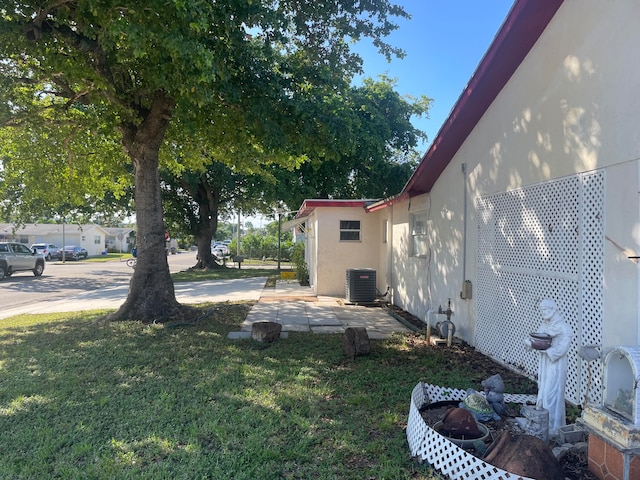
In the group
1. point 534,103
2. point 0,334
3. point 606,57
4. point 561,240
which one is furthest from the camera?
point 0,334

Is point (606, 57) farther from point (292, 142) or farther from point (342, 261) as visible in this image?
point (342, 261)

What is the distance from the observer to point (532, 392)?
4.48m

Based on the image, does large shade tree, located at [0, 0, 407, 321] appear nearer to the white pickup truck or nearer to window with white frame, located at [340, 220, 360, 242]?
window with white frame, located at [340, 220, 360, 242]

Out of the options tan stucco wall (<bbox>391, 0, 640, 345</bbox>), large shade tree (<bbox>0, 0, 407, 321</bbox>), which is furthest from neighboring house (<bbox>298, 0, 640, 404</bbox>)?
large shade tree (<bbox>0, 0, 407, 321</bbox>)

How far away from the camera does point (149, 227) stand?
8273 millimetres

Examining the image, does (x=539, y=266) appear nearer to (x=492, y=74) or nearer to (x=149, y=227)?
(x=492, y=74)

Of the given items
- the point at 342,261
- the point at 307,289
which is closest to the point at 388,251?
the point at 342,261

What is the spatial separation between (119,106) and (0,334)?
4.80 m

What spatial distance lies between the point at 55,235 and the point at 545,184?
59.3m

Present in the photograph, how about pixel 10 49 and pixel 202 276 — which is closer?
pixel 10 49

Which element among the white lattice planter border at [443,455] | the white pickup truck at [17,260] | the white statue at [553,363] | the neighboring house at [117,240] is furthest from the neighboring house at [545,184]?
the neighboring house at [117,240]

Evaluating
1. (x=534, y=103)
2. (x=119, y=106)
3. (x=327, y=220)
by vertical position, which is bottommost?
(x=327, y=220)

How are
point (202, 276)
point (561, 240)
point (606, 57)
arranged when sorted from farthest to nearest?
point (202, 276), point (561, 240), point (606, 57)

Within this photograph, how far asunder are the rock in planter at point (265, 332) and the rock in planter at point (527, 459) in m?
4.33
